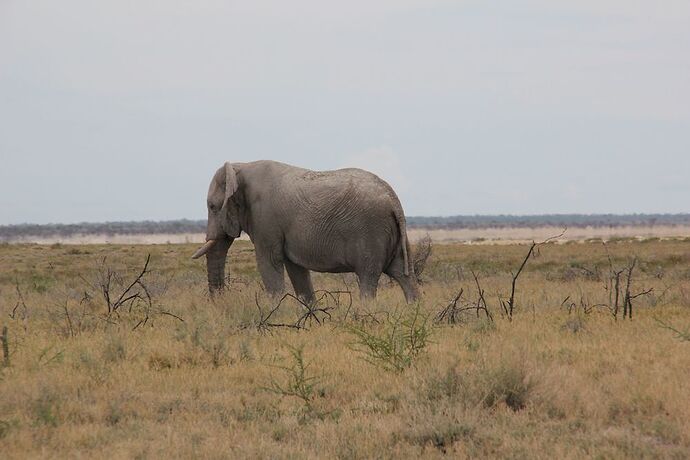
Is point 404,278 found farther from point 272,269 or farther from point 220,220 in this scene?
point 220,220

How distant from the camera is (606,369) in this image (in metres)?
7.77

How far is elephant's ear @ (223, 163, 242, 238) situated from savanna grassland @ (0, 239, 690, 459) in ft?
5.88

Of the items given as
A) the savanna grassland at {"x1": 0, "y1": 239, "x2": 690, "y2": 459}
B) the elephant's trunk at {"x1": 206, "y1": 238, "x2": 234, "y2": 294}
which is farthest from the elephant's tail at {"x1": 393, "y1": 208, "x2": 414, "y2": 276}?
the elephant's trunk at {"x1": 206, "y1": 238, "x2": 234, "y2": 294}

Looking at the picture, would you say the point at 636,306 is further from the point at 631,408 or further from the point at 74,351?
the point at 74,351

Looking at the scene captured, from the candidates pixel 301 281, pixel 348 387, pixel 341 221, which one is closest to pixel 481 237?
pixel 301 281

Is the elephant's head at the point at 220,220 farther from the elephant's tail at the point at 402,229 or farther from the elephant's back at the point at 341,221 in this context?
the elephant's tail at the point at 402,229

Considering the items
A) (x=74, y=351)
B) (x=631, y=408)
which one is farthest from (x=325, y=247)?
(x=631, y=408)

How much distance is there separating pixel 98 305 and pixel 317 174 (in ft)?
13.5

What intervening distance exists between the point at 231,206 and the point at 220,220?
0.95 ft

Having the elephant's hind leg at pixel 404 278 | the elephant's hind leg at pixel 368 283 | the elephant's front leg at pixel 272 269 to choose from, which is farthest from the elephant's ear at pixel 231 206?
the elephant's hind leg at pixel 404 278

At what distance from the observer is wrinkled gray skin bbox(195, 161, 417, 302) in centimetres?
1259

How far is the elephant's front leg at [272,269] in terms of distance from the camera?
1312 cm

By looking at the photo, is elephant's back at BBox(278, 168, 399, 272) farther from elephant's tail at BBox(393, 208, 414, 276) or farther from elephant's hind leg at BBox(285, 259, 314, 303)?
elephant's hind leg at BBox(285, 259, 314, 303)

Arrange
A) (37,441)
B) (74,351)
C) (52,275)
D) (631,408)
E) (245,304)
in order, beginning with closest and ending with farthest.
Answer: (37,441) → (631,408) → (74,351) → (245,304) → (52,275)
